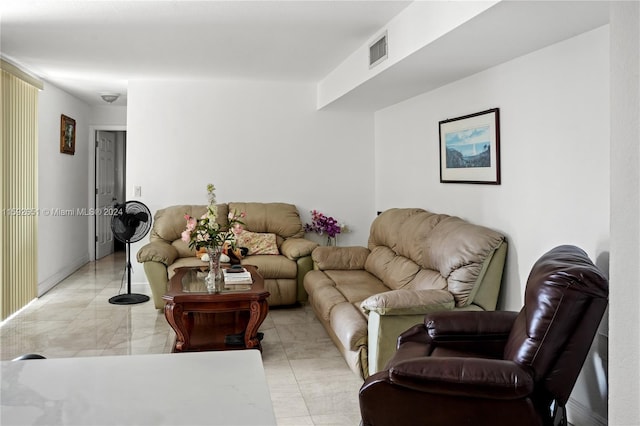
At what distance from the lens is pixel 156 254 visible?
5.11 m

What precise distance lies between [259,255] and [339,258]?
886mm

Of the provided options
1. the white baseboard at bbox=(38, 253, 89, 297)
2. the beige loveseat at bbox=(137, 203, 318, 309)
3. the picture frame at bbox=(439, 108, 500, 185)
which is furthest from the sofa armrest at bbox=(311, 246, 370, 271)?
the white baseboard at bbox=(38, 253, 89, 297)

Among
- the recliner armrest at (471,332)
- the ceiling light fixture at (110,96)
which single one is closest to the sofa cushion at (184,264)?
the ceiling light fixture at (110,96)

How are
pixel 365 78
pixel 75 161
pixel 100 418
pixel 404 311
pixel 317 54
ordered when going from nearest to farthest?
pixel 100 418
pixel 404 311
pixel 365 78
pixel 317 54
pixel 75 161

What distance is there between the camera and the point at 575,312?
2105mm

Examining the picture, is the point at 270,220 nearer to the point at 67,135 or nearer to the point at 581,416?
the point at 67,135

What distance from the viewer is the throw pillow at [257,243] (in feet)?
18.6

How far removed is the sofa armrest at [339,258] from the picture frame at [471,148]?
43.8 inches

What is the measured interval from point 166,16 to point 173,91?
8.13 ft

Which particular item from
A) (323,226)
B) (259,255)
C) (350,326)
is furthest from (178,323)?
(323,226)

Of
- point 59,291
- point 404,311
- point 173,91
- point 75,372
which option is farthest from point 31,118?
point 75,372

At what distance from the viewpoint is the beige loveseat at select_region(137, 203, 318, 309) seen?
16.9ft

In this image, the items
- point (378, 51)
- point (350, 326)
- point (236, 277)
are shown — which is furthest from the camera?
point (236, 277)

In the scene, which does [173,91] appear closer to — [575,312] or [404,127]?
[404,127]
